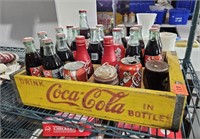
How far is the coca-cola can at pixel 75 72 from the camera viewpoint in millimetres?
461

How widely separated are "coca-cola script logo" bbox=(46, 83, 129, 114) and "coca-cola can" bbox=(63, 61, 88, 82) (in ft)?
0.11

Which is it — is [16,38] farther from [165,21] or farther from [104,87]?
[165,21]

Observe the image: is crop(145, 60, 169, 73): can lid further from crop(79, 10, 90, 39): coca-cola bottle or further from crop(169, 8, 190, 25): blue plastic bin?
crop(169, 8, 190, 25): blue plastic bin

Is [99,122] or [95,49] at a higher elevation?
[95,49]

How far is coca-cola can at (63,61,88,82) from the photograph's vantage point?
1.51 feet

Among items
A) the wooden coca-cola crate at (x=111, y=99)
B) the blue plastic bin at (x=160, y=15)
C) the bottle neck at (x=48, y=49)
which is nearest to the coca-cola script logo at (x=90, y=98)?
the wooden coca-cola crate at (x=111, y=99)

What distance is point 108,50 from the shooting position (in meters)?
0.52

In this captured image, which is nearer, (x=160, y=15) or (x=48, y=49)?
(x=48, y=49)

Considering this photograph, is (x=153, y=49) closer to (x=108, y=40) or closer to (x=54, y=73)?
(x=108, y=40)

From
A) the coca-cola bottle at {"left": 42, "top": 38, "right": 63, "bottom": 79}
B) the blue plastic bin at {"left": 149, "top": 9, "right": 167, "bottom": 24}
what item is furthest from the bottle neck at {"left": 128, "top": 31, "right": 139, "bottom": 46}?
the blue plastic bin at {"left": 149, "top": 9, "right": 167, "bottom": 24}

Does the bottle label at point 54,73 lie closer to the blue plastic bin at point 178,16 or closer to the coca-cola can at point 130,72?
the coca-cola can at point 130,72

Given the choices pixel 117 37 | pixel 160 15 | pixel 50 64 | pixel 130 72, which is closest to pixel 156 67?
→ pixel 130 72

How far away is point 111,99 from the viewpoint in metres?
0.42

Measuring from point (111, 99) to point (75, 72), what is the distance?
12 centimetres
